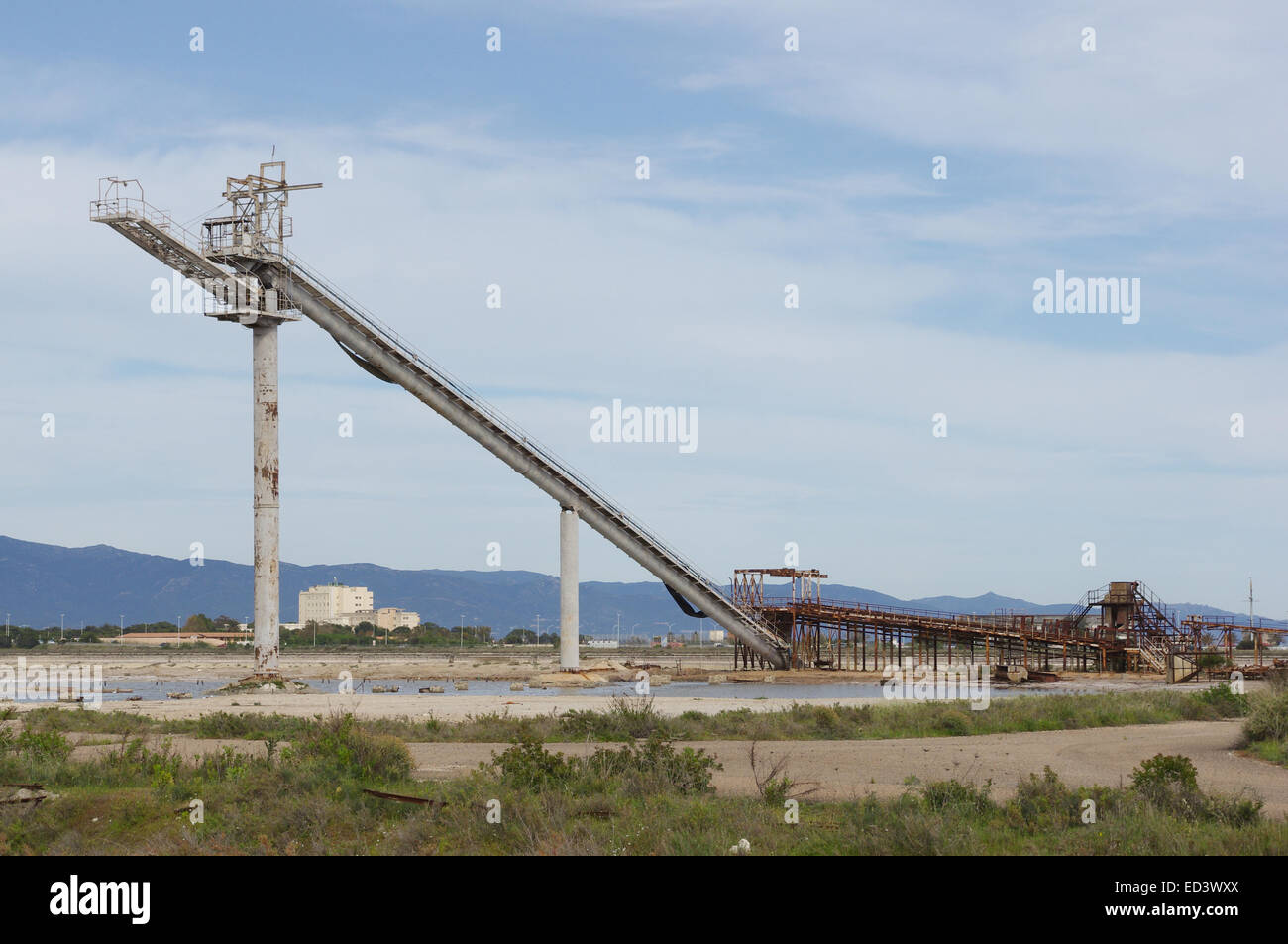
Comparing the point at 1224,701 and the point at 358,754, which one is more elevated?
the point at 358,754

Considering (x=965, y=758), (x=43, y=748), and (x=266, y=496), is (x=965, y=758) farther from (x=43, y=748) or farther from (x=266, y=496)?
(x=266, y=496)

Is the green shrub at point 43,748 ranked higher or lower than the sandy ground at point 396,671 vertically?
higher

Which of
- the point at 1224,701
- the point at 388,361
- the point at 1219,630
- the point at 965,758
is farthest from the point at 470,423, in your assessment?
the point at 1219,630

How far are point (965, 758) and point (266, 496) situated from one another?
31.0 m

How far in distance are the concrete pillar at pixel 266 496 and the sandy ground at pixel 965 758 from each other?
19133mm

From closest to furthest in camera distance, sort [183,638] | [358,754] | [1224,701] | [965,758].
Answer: [358,754], [965,758], [1224,701], [183,638]

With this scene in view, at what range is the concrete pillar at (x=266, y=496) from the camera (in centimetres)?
4497

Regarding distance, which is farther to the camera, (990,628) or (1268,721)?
(990,628)

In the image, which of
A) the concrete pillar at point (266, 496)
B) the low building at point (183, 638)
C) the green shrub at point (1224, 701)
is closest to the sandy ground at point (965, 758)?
the green shrub at point (1224, 701)

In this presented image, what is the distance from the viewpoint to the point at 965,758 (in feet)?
69.5

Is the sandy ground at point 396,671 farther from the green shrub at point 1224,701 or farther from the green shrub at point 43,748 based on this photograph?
the green shrub at point 43,748
